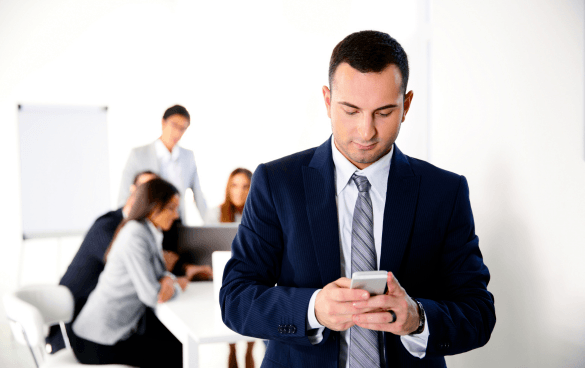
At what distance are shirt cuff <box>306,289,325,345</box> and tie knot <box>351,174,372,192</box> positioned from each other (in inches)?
11.5

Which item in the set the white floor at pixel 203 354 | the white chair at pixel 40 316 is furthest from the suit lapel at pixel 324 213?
the white floor at pixel 203 354

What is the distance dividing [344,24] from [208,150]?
85.8 inches

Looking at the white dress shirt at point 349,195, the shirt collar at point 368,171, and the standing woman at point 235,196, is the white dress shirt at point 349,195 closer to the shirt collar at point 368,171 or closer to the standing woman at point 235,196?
the shirt collar at point 368,171

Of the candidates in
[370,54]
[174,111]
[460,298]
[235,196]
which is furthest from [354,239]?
[174,111]

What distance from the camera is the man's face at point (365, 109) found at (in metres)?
1.07

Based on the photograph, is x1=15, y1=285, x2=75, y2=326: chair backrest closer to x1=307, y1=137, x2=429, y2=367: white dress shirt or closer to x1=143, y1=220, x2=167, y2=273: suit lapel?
x1=143, y1=220, x2=167, y2=273: suit lapel

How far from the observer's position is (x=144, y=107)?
537 cm

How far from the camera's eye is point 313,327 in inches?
41.0

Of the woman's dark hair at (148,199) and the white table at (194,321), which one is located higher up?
the woman's dark hair at (148,199)

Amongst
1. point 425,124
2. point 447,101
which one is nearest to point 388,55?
point 447,101

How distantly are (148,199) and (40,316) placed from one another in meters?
0.83

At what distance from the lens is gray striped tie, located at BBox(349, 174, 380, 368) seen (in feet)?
3.59

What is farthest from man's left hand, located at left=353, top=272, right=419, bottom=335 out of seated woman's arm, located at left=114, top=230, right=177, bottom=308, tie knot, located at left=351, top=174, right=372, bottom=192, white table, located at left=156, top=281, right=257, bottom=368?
seated woman's arm, located at left=114, top=230, right=177, bottom=308

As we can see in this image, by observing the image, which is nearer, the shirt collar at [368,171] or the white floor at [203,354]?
the shirt collar at [368,171]
